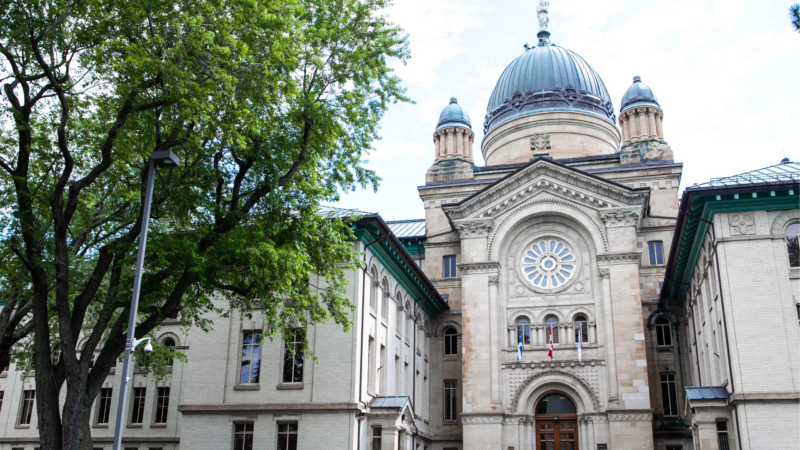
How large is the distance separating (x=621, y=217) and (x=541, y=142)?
11.4 meters

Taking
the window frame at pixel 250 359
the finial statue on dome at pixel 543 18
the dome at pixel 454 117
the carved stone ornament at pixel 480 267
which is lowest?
the window frame at pixel 250 359

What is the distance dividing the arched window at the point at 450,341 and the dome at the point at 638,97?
19.0 m

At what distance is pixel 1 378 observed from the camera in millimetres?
39125

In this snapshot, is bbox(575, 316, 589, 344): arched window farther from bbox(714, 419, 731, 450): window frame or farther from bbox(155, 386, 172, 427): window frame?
bbox(155, 386, 172, 427): window frame

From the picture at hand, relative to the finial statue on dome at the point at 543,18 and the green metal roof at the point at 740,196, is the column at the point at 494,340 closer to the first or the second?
the green metal roof at the point at 740,196

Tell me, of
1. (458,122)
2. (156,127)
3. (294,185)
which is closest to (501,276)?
(458,122)

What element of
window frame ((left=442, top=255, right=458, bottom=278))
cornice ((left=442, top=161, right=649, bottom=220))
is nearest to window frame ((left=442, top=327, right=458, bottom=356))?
window frame ((left=442, top=255, right=458, bottom=278))

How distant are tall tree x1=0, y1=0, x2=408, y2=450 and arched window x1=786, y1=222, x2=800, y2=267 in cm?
1544

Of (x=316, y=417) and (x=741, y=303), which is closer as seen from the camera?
(x=741, y=303)

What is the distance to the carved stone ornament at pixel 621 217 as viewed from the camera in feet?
128

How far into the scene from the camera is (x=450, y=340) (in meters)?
44.0

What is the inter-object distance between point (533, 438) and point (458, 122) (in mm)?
23008

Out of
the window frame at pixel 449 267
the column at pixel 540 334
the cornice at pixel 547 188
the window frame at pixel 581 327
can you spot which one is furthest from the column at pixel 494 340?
the window frame at pixel 449 267

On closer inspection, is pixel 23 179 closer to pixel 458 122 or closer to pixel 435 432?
pixel 435 432
